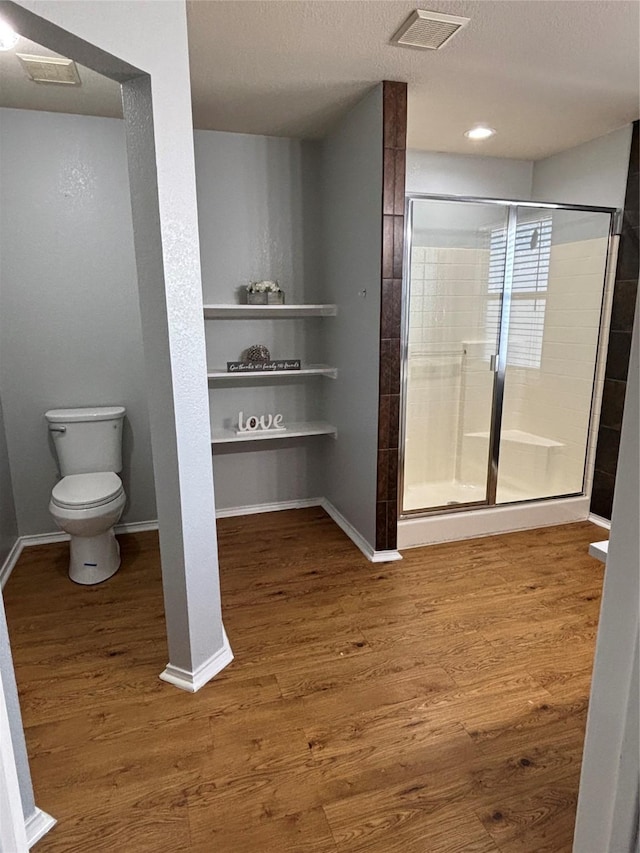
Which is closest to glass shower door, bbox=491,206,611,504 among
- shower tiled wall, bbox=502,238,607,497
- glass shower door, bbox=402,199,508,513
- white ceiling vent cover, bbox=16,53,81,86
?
shower tiled wall, bbox=502,238,607,497

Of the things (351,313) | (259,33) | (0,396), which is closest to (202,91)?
(259,33)

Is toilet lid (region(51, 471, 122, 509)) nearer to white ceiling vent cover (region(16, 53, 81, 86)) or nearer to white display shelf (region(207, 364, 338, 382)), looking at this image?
white display shelf (region(207, 364, 338, 382))

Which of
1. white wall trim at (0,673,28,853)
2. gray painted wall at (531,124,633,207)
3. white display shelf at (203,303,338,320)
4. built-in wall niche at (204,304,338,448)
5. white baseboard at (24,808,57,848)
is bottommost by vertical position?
white baseboard at (24,808,57,848)

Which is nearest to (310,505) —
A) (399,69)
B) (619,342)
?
(619,342)

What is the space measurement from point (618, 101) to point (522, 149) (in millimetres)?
875

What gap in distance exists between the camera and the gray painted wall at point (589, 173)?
9.85ft

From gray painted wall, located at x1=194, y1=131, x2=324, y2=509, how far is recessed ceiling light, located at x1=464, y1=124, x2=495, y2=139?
0.98m

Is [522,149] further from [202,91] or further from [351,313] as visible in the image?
[202,91]

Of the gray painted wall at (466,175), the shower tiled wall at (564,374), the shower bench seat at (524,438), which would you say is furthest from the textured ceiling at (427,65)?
the shower bench seat at (524,438)

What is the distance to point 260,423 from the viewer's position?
329 centimetres

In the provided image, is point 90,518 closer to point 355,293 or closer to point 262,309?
point 262,309

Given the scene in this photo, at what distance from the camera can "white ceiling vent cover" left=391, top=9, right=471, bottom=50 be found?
181cm

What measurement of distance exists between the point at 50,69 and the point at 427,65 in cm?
162

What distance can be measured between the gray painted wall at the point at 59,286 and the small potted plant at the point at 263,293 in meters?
0.68
